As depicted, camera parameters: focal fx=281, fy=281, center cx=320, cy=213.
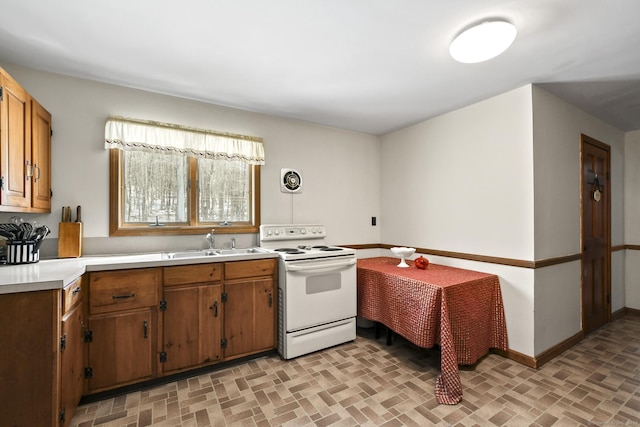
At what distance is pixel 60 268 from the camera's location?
5.81ft

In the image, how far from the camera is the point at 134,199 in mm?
2561

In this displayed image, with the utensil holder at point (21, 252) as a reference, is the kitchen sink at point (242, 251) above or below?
below

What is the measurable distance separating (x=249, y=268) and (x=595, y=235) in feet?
12.6

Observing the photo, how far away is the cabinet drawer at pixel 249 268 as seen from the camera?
94.3 inches

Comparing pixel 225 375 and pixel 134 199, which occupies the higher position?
pixel 134 199

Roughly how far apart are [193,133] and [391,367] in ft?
9.26

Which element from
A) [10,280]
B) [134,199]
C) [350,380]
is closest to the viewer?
[10,280]

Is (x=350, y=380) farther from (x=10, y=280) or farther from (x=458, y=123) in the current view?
(x=458, y=123)

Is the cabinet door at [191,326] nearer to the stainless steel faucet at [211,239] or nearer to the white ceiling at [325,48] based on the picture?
the stainless steel faucet at [211,239]

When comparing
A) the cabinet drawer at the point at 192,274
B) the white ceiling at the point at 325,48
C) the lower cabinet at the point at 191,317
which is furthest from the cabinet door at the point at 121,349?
the white ceiling at the point at 325,48

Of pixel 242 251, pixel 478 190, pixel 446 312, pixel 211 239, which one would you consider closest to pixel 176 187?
pixel 211 239

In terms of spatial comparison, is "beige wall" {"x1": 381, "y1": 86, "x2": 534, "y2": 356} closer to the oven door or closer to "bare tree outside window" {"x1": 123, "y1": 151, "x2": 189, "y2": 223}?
the oven door

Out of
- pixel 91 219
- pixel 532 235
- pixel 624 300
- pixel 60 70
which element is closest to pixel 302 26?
→ pixel 60 70

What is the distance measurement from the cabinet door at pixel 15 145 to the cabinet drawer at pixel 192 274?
0.99m
